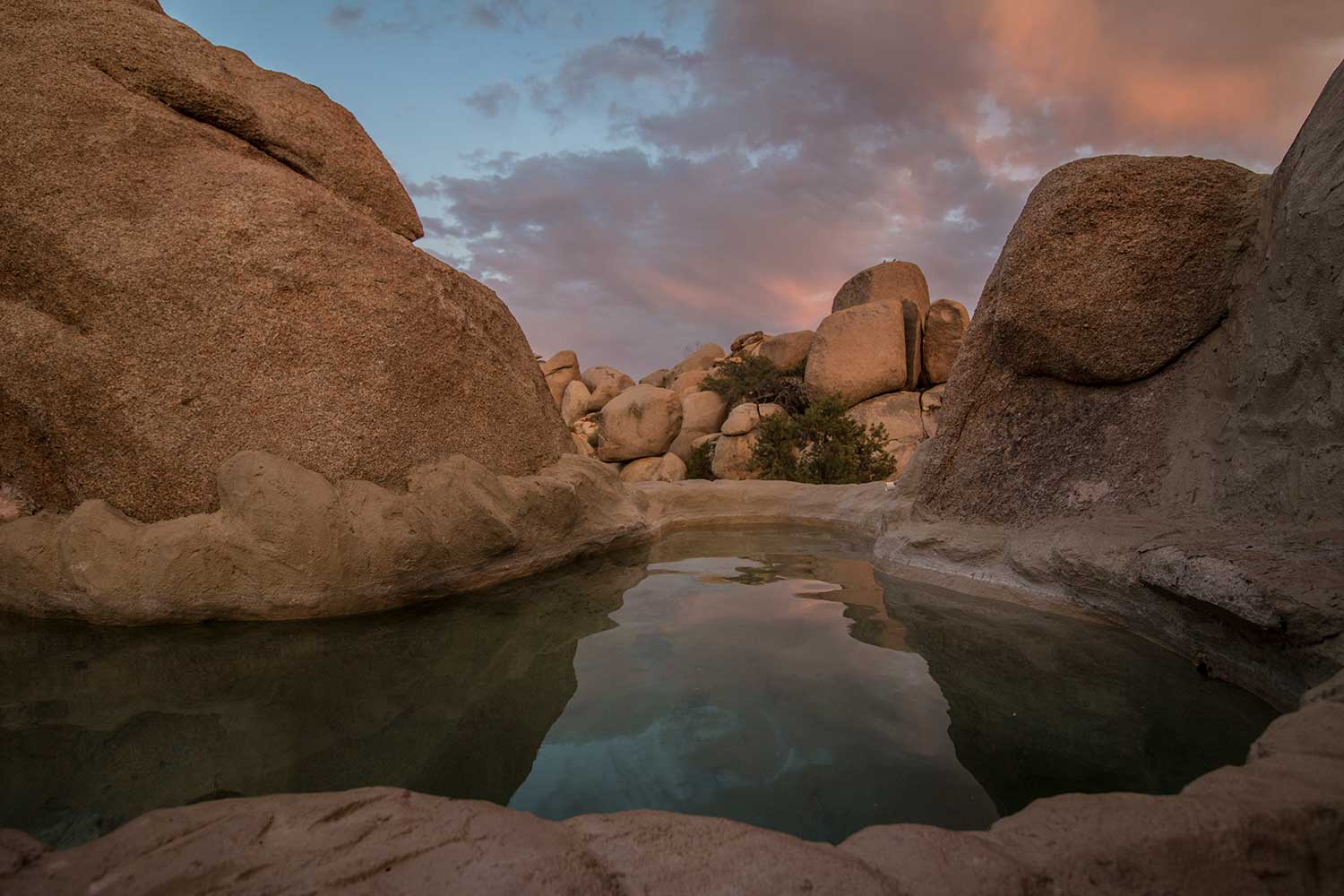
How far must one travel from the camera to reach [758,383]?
1627 cm

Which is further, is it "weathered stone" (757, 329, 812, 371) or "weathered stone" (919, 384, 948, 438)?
"weathered stone" (757, 329, 812, 371)

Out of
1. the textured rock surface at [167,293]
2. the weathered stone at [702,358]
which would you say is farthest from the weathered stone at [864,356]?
the textured rock surface at [167,293]

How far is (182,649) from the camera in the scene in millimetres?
3127

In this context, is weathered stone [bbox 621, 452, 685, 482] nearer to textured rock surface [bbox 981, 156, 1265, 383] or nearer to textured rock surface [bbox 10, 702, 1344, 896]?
textured rock surface [bbox 981, 156, 1265, 383]

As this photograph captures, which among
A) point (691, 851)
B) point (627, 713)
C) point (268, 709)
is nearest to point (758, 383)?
point (627, 713)

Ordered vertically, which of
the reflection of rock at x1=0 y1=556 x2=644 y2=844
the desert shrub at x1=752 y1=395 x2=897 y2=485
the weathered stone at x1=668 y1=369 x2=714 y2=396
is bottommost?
the reflection of rock at x1=0 y1=556 x2=644 y2=844

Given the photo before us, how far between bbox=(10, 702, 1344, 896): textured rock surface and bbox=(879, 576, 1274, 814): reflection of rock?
0.59 metres

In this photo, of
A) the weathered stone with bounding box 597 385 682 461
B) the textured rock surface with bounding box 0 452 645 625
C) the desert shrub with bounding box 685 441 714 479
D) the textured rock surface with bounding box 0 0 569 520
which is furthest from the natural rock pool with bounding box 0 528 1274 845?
the weathered stone with bounding box 597 385 682 461

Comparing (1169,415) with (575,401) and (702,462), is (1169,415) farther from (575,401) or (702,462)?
(575,401)

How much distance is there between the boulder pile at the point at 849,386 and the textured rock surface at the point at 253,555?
29.9 ft

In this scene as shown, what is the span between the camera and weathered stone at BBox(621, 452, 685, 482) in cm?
1596

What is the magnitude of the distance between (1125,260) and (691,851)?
423cm

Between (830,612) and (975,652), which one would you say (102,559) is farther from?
(975,652)

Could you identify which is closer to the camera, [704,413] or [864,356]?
[864,356]
